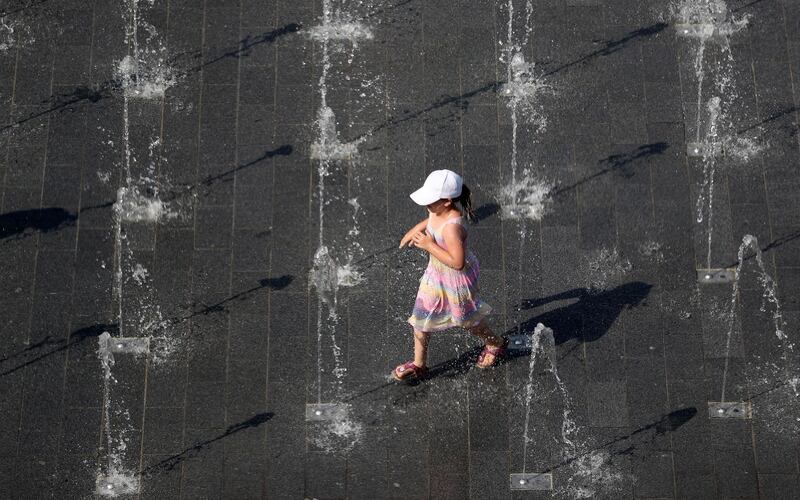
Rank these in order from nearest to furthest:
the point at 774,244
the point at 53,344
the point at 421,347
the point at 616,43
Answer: the point at 421,347 < the point at 53,344 < the point at 774,244 < the point at 616,43

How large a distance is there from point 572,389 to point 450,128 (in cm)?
314

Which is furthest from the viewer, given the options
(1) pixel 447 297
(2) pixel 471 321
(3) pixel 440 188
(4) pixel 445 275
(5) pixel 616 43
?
(5) pixel 616 43

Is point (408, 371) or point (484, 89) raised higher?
point (484, 89)

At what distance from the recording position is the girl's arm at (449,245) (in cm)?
758

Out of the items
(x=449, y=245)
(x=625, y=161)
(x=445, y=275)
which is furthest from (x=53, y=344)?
(x=625, y=161)

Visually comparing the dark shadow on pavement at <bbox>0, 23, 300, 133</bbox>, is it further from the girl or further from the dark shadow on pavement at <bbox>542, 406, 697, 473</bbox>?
the dark shadow on pavement at <bbox>542, 406, 697, 473</bbox>

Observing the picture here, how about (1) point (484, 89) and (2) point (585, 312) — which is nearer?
(2) point (585, 312)

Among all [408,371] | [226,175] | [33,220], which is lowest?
[408,371]

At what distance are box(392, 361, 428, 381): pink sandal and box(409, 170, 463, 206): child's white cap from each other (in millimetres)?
2273

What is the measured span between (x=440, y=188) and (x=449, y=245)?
0.56m

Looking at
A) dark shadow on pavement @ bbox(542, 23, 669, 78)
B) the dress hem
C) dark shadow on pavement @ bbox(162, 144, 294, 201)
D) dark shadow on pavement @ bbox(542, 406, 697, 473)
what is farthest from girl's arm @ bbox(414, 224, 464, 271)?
dark shadow on pavement @ bbox(542, 23, 669, 78)

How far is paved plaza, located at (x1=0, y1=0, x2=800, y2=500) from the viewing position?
8.98 meters

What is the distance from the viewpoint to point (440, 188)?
734 centimetres

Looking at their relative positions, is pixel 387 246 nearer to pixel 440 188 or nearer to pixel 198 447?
pixel 440 188
